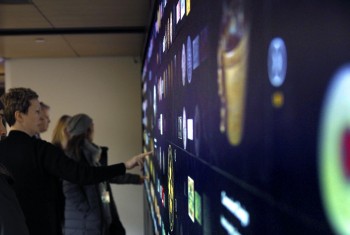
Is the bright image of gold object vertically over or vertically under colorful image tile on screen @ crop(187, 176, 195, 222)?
over

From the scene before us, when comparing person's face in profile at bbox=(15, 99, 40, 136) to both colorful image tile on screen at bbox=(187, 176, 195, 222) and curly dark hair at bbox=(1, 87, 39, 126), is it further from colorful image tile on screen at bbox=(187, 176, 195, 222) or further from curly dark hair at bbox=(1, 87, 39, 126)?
colorful image tile on screen at bbox=(187, 176, 195, 222)

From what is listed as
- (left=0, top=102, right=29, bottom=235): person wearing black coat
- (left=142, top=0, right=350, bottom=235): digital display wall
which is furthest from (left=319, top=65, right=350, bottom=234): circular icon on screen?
(left=0, top=102, right=29, bottom=235): person wearing black coat

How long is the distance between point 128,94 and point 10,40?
163 cm

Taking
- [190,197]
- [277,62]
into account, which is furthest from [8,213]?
[277,62]

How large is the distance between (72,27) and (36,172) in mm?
2165

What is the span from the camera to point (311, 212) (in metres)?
0.37

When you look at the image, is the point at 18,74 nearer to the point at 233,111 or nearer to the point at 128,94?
the point at 128,94

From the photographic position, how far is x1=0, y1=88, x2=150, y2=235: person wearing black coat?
191 centimetres

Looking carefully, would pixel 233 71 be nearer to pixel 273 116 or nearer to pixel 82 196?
pixel 273 116

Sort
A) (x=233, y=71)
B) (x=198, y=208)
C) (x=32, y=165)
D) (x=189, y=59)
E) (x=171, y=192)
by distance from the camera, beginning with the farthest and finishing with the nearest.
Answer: (x=32, y=165)
(x=171, y=192)
(x=189, y=59)
(x=198, y=208)
(x=233, y=71)

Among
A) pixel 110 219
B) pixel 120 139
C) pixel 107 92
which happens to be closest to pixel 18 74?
pixel 107 92

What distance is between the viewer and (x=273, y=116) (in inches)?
18.0

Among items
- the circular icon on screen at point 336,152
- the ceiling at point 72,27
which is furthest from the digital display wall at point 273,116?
the ceiling at point 72,27

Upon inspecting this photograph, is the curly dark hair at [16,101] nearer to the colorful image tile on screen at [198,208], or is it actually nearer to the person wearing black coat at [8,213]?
the person wearing black coat at [8,213]
